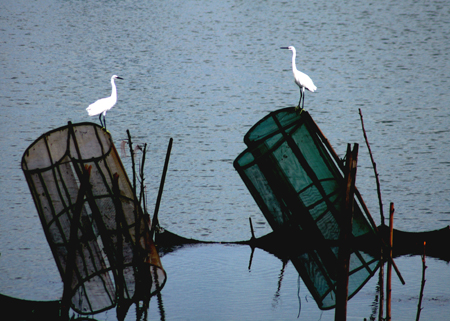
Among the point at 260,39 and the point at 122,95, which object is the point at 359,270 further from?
the point at 260,39

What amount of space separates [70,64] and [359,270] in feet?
84.6

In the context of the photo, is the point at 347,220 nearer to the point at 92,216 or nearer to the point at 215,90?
the point at 92,216

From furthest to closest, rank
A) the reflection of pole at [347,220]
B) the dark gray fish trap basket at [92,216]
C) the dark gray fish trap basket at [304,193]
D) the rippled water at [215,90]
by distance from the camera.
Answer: the rippled water at [215,90], the dark gray fish trap basket at [304,193], the dark gray fish trap basket at [92,216], the reflection of pole at [347,220]

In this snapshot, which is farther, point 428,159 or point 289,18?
point 289,18

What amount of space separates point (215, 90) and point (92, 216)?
789 inches

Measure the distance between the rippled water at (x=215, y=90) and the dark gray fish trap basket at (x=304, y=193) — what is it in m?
2.35

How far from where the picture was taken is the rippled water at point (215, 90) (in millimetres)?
15727

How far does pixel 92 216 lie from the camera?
849 centimetres

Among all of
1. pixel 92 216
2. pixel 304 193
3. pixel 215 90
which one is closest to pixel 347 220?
pixel 304 193

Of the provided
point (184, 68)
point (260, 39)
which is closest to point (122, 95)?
point (184, 68)

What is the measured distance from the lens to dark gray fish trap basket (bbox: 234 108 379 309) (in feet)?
29.2

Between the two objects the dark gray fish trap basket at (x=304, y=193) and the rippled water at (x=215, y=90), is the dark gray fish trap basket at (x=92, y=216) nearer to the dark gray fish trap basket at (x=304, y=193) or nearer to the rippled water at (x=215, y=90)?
the dark gray fish trap basket at (x=304, y=193)

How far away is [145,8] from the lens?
45.2m

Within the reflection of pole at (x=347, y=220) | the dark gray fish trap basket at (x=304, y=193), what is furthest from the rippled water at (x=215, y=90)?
the reflection of pole at (x=347, y=220)
